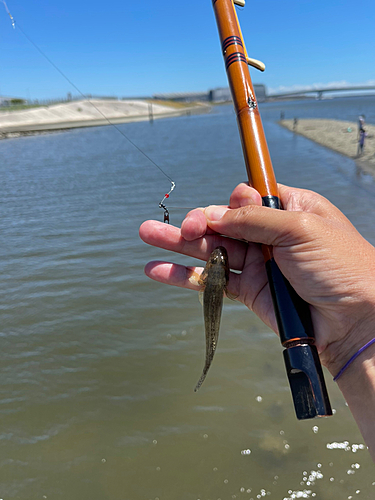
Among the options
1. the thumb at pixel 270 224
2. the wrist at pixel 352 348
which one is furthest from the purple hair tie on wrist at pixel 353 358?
the thumb at pixel 270 224

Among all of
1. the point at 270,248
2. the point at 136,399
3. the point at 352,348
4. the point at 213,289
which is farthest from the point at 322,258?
the point at 136,399

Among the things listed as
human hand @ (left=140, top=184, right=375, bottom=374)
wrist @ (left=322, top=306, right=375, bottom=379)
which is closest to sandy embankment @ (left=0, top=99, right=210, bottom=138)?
human hand @ (left=140, top=184, right=375, bottom=374)

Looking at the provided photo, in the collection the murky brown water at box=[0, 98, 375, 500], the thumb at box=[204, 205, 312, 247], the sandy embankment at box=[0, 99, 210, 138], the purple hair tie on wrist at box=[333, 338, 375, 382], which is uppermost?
the sandy embankment at box=[0, 99, 210, 138]

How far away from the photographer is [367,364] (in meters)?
2.48

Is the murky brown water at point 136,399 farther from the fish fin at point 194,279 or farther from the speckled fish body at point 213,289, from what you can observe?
the fish fin at point 194,279

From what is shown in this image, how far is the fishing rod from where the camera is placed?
207 centimetres

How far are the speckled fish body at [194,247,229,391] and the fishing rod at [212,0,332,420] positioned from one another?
28.8 inches

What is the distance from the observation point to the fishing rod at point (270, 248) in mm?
2072

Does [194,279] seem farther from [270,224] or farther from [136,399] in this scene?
[136,399]

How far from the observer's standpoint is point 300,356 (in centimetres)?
216

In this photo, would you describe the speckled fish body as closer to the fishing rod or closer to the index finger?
the index finger

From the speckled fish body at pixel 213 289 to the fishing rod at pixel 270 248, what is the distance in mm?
732

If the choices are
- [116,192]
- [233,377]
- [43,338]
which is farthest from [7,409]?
[116,192]

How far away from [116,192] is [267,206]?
14.2 meters
